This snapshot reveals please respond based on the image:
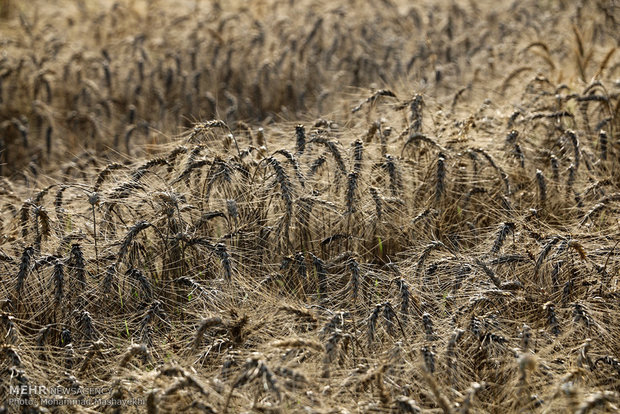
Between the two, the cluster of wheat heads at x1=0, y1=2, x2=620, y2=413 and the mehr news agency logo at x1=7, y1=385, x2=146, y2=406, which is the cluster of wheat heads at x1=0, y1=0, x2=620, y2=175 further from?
the mehr news agency logo at x1=7, y1=385, x2=146, y2=406

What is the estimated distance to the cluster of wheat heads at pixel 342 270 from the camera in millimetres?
2260

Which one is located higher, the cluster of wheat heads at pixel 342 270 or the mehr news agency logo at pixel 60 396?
the cluster of wheat heads at pixel 342 270

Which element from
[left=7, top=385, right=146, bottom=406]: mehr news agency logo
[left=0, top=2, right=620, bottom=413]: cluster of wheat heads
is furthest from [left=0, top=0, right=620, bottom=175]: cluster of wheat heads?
[left=7, top=385, right=146, bottom=406]: mehr news agency logo

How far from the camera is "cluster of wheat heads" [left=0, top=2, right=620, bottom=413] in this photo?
226cm

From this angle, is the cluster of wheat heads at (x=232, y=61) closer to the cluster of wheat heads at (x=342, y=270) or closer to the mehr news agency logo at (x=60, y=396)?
the cluster of wheat heads at (x=342, y=270)

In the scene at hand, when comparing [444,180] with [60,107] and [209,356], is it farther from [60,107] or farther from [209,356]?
[60,107]

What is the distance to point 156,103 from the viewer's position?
241 inches

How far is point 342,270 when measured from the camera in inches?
122

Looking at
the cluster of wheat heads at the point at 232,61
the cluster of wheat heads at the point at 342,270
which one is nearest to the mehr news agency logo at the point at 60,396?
the cluster of wheat heads at the point at 342,270

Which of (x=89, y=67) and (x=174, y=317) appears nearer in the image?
(x=174, y=317)

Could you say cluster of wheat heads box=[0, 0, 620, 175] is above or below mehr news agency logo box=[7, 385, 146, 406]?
above

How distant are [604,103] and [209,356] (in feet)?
9.93

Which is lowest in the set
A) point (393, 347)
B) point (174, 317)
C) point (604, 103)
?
point (174, 317)

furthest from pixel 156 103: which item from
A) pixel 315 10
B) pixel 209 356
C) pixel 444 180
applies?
pixel 209 356
